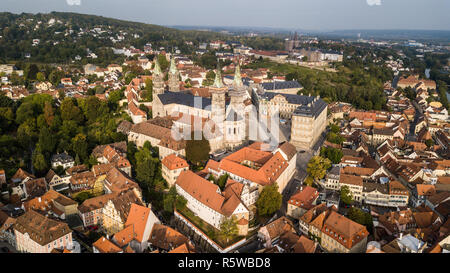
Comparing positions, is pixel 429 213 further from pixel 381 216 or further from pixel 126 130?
pixel 126 130

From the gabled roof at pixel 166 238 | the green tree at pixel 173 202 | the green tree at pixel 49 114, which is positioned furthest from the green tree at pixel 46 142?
the gabled roof at pixel 166 238

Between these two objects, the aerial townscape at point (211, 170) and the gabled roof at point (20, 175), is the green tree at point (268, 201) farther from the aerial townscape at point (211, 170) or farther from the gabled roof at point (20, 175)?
the gabled roof at point (20, 175)

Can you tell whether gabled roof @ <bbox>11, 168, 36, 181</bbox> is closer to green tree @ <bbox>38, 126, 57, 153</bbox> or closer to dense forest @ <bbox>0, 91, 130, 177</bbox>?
dense forest @ <bbox>0, 91, 130, 177</bbox>

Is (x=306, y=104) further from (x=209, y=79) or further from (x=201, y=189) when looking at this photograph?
(x=201, y=189)

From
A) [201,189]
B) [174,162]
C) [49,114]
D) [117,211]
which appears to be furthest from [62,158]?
[201,189]

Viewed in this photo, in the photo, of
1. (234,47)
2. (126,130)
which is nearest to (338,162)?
(126,130)

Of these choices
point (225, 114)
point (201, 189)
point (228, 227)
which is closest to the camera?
point (228, 227)
